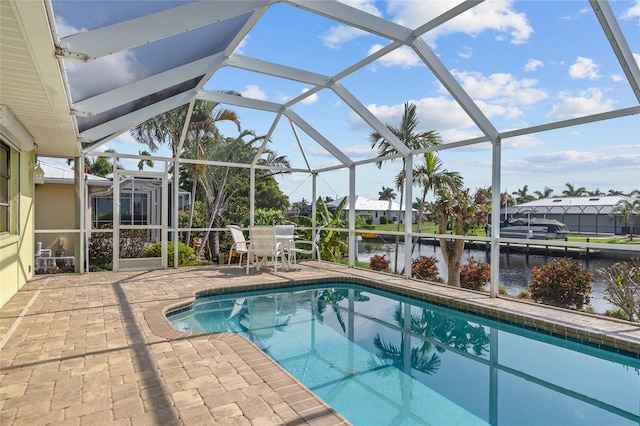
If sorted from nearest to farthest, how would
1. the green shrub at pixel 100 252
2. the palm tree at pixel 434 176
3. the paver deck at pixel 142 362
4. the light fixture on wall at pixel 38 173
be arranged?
the paver deck at pixel 142 362 → the light fixture on wall at pixel 38 173 → the green shrub at pixel 100 252 → the palm tree at pixel 434 176

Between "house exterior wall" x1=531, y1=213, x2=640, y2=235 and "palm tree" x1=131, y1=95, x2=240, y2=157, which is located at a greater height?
"palm tree" x1=131, y1=95, x2=240, y2=157

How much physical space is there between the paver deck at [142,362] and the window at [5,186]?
4.04 feet

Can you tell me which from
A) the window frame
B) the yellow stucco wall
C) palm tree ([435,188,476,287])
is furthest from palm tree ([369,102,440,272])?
the window frame

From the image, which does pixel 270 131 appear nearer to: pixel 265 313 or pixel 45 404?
pixel 265 313

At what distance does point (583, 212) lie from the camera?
23.7ft

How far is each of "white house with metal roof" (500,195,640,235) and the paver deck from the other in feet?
5.02

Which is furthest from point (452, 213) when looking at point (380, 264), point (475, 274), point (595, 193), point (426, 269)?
point (595, 193)

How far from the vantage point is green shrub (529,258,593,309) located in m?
6.87

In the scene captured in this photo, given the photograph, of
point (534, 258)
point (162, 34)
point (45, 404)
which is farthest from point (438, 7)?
point (534, 258)

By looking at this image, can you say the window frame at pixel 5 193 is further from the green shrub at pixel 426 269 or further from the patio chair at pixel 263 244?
the green shrub at pixel 426 269

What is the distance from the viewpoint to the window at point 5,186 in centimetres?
597

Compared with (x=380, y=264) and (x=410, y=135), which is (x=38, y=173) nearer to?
(x=380, y=264)

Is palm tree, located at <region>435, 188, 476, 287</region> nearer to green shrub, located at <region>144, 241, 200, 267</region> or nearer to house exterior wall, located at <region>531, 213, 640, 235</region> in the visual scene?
house exterior wall, located at <region>531, 213, 640, 235</region>

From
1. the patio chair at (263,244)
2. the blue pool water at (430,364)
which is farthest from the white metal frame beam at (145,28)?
the patio chair at (263,244)
